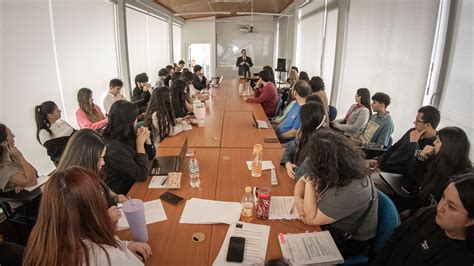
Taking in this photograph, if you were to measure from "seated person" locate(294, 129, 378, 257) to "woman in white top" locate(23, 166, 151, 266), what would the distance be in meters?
1.04

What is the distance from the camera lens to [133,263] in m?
1.17

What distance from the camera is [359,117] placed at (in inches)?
154

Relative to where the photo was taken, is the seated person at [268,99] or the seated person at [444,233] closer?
the seated person at [444,233]

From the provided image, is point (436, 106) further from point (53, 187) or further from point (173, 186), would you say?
point (53, 187)

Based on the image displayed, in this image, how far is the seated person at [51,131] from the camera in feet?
9.82

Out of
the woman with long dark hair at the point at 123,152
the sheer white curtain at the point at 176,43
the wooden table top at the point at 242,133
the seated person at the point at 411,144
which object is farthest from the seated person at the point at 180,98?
the sheer white curtain at the point at 176,43

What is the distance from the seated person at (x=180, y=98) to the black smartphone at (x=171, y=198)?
220cm

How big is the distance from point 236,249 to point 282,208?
497 mm

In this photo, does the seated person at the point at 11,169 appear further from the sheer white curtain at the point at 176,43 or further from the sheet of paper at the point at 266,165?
the sheer white curtain at the point at 176,43

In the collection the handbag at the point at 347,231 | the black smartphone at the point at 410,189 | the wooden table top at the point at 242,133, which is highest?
the wooden table top at the point at 242,133

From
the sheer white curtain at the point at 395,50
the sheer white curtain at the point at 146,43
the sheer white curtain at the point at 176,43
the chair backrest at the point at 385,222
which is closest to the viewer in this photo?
the chair backrest at the point at 385,222

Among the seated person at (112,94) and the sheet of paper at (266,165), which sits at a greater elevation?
the seated person at (112,94)

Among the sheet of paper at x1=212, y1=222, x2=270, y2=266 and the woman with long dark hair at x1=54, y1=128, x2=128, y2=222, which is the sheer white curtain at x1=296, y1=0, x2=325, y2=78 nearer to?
the sheet of paper at x1=212, y1=222, x2=270, y2=266

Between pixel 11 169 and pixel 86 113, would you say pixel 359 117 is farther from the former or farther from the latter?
pixel 11 169
